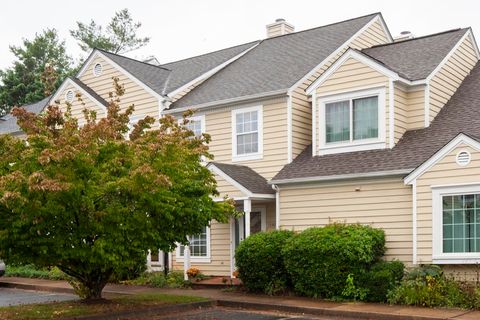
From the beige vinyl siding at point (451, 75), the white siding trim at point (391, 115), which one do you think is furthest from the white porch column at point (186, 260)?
the beige vinyl siding at point (451, 75)

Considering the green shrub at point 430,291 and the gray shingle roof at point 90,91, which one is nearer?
the green shrub at point 430,291

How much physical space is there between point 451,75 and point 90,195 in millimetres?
12082

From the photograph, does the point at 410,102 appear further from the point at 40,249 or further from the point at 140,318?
the point at 40,249

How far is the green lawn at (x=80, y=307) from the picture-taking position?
42.7 feet

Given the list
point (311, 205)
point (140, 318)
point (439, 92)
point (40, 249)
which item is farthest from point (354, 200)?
point (40, 249)

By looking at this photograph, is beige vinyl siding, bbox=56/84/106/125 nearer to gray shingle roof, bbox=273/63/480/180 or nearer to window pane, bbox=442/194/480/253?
gray shingle roof, bbox=273/63/480/180

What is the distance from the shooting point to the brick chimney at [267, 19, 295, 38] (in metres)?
26.7

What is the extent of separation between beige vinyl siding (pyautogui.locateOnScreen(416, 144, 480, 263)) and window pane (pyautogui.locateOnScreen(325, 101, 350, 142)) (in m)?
3.49

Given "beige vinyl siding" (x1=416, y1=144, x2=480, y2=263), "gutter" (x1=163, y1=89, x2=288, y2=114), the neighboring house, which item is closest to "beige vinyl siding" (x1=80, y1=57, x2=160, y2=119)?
the neighboring house

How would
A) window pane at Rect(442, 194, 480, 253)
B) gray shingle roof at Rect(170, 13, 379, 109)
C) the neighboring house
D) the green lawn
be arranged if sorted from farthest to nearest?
gray shingle roof at Rect(170, 13, 379, 109)
the neighboring house
window pane at Rect(442, 194, 480, 253)
the green lawn

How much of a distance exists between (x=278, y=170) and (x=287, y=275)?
386 centimetres

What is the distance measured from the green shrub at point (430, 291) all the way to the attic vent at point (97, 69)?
15.3 m

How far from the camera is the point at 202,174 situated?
14.8 metres

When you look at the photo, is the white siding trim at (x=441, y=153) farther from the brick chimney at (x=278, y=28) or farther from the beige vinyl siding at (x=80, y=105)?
the beige vinyl siding at (x=80, y=105)
